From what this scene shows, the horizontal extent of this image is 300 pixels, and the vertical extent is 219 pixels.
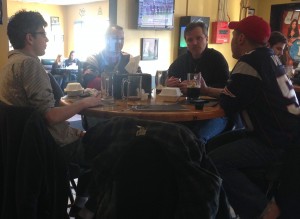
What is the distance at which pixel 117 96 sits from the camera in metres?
2.17

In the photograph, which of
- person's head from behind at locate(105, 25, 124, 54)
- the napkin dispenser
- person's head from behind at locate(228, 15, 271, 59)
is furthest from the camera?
person's head from behind at locate(105, 25, 124, 54)

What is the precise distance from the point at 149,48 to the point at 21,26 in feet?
11.1

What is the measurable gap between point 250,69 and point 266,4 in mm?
5331

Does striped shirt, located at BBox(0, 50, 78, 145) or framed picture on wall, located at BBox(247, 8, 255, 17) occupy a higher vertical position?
framed picture on wall, located at BBox(247, 8, 255, 17)

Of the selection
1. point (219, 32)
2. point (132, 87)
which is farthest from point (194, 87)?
point (219, 32)

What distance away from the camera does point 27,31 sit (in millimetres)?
1836

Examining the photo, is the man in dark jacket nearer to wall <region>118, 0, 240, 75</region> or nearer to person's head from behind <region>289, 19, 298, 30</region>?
wall <region>118, 0, 240, 75</region>

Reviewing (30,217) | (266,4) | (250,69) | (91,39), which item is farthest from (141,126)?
(91,39)

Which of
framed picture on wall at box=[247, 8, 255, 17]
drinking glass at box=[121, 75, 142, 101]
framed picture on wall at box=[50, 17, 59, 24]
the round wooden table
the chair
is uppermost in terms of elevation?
framed picture on wall at box=[247, 8, 255, 17]

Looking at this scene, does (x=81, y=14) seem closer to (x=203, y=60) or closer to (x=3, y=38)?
(x=3, y=38)

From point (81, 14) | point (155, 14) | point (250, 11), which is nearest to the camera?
point (155, 14)

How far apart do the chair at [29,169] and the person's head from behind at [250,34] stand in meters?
1.22

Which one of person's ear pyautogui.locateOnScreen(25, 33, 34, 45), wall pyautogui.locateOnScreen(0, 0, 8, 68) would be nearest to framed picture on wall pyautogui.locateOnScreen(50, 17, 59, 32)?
wall pyautogui.locateOnScreen(0, 0, 8, 68)

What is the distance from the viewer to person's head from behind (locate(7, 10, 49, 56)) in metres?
1.83
